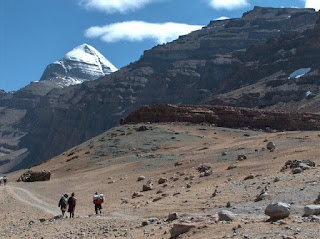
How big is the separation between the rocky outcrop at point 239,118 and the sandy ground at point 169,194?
1062 cm

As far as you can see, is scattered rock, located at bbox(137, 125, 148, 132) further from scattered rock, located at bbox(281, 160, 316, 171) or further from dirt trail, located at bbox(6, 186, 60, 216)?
scattered rock, located at bbox(281, 160, 316, 171)

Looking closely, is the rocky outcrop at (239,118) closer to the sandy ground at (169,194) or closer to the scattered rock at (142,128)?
the scattered rock at (142,128)

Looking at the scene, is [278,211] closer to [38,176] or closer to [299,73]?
[38,176]

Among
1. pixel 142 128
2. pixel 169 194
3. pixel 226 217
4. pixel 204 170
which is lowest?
pixel 169 194

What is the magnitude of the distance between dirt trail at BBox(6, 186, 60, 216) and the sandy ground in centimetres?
5

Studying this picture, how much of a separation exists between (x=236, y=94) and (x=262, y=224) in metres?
114

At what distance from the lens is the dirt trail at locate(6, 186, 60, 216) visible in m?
25.3

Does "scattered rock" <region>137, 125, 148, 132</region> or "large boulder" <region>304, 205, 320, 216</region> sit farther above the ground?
"scattered rock" <region>137, 125, 148, 132</region>

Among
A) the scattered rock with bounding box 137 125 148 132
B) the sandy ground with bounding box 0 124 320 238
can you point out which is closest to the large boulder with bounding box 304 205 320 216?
the sandy ground with bounding box 0 124 320 238

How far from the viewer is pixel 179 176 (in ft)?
99.5

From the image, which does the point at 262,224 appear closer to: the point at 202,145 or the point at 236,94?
the point at 202,145

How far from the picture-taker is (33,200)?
30141mm

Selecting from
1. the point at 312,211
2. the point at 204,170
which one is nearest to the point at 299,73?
the point at 204,170

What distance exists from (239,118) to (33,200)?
120ft
